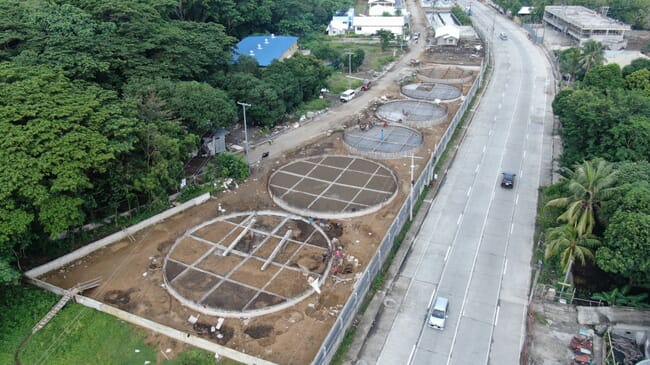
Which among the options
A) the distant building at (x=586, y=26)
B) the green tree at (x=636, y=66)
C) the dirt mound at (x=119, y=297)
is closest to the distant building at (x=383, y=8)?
the distant building at (x=586, y=26)

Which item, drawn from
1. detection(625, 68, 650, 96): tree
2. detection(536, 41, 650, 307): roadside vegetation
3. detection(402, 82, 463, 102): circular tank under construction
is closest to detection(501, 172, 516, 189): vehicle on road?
detection(536, 41, 650, 307): roadside vegetation

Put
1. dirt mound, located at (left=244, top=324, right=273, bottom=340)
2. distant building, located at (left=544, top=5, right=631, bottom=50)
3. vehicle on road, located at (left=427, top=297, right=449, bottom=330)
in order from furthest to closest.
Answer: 1. distant building, located at (left=544, top=5, right=631, bottom=50)
2. vehicle on road, located at (left=427, top=297, right=449, bottom=330)
3. dirt mound, located at (left=244, top=324, right=273, bottom=340)

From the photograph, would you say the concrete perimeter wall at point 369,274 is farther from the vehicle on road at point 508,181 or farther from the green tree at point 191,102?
the green tree at point 191,102

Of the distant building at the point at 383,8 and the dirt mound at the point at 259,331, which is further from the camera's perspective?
the distant building at the point at 383,8

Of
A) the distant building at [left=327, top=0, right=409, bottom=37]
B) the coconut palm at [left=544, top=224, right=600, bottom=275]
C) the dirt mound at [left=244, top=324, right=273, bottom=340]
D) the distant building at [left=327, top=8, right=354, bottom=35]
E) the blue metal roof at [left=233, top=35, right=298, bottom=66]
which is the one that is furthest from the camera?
the distant building at [left=327, top=8, right=354, bottom=35]

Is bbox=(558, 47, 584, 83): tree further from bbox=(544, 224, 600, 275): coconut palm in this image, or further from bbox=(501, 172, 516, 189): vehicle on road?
bbox=(544, 224, 600, 275): coconut palm

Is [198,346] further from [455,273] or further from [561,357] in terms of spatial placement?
[561,357]

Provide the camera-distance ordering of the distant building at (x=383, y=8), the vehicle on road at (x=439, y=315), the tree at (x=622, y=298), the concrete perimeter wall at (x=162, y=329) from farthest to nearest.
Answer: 1. the distant building at (x=383, y=8)
2. the tree at (x=622, y=298)
3. the vehicle on road at (x=439, y=315)
4. the concrete perimeter wall at (x=162, y=329)

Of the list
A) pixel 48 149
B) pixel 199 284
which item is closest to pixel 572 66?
pixel 199 284
